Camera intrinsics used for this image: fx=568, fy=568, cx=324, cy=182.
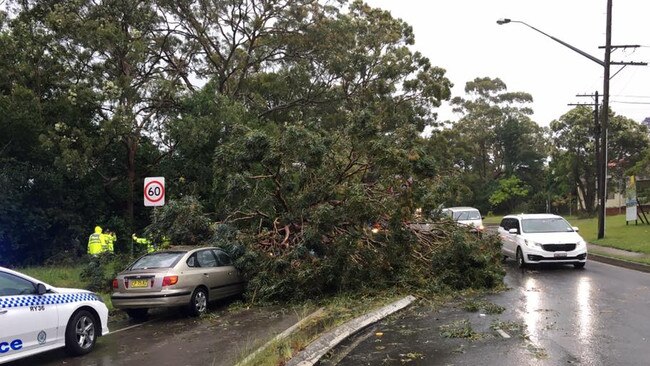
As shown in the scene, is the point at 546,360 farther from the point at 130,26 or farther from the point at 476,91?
the point at 476,91

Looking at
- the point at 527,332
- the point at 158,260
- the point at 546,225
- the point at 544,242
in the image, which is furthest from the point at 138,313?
the point at 546,225

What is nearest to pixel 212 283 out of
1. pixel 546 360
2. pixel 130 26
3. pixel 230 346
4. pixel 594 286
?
pixel 230 346

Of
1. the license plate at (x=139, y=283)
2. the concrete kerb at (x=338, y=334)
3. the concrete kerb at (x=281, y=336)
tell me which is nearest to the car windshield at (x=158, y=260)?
the license plate at (x=139, y=283)

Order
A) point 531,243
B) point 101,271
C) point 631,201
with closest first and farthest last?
point 101,271 < point 531,243 < point 631,201

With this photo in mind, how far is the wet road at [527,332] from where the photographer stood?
23.2 ft

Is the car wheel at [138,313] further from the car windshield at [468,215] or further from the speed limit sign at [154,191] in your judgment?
the car windshield at [468,215]

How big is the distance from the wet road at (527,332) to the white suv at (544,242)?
9.89 feet

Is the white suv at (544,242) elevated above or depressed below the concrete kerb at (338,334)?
above

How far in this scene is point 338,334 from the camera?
844 centimetres

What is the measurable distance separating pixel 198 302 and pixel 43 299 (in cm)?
399

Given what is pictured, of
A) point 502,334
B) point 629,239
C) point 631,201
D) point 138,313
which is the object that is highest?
point 631,201

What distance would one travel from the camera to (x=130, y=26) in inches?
866

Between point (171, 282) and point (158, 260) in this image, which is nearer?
point (171, 282)

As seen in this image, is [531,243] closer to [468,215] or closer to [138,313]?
[468,215]
